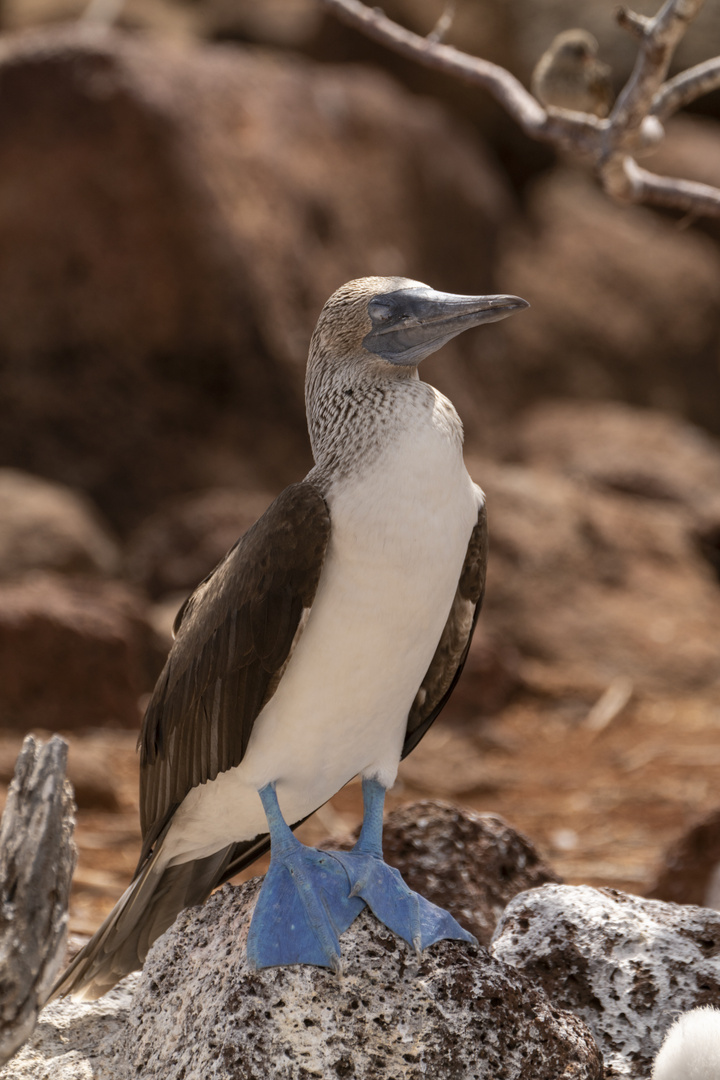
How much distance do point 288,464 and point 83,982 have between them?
5.73 meters

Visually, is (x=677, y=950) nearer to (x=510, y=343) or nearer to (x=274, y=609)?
(x=274, y=609)

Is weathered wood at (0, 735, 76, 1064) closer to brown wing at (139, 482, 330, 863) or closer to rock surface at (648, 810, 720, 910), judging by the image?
brown wing at (139, 482, 330, 863)

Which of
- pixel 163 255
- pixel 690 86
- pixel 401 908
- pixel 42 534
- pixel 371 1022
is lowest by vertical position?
pixel 371 1022

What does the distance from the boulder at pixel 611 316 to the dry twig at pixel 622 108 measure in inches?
Answer: 246

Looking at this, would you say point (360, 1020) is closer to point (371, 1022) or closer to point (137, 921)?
point (371, 1022)

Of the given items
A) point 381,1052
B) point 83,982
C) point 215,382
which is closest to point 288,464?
point 215,382

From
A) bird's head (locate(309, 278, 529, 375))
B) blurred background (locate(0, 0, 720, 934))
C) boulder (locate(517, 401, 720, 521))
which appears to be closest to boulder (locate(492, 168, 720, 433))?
blurred background (locate(0, 0, 720, 934))

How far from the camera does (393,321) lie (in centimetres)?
267

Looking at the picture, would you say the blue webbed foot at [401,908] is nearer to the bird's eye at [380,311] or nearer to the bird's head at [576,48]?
the bird's eye at [380,311]

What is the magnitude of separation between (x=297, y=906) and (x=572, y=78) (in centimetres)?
244

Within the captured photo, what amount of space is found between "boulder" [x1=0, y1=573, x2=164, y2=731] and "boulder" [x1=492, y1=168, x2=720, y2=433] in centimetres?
452

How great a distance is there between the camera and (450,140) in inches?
385

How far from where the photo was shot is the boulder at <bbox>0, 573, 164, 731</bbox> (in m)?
6.20

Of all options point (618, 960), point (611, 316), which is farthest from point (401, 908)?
point (611, 316)
